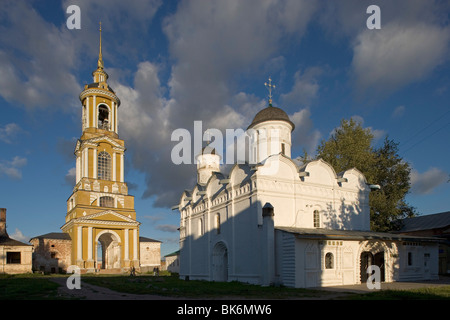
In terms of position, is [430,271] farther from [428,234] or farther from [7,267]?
[7,267]

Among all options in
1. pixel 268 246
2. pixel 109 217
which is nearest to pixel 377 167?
pixel 268 246

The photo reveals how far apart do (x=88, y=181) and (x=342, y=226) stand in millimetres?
26002

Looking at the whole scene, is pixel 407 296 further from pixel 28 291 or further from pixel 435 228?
pixel 435 228

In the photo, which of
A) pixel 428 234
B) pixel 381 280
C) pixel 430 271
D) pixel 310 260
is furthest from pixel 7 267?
pixel 428 234

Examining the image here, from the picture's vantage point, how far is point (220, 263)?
24359 mm

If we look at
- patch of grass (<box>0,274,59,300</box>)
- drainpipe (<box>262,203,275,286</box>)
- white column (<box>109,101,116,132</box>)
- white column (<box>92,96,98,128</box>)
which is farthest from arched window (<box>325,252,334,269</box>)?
white column (<box>109,101,116,132</box>)

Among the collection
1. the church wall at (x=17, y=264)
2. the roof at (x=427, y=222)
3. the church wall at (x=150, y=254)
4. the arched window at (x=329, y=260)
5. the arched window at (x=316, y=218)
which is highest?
the arched window at (x=316, y=218)

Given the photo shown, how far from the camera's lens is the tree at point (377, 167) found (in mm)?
30016

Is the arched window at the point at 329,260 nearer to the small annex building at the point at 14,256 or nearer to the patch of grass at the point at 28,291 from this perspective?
the patch of grass at the point at 28,291

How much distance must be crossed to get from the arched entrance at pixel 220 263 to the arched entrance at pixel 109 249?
17.6m

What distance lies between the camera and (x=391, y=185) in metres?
31.4

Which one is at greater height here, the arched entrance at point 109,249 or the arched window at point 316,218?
the arched window at point 316,218

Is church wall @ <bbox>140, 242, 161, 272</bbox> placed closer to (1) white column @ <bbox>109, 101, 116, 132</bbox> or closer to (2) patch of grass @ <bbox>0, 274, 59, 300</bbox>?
(1) white column @ <bbox>109, 101, 116, 132</bbox>

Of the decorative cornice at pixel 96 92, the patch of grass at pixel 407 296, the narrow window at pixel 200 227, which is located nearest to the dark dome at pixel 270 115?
the narrow window at pixel 200 227
